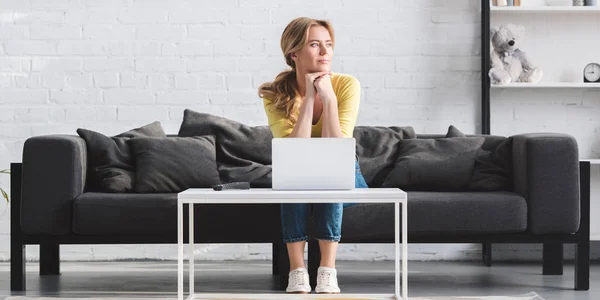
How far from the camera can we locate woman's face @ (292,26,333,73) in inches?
117

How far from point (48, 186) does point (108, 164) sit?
12.6 inches

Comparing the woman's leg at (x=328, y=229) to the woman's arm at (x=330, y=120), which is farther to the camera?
the woman's arm at (x=330, y=120)

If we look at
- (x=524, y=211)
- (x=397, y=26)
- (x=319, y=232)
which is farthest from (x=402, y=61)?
(x=319, y=232)

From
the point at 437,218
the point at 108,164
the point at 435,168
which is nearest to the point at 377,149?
the point at 435,168

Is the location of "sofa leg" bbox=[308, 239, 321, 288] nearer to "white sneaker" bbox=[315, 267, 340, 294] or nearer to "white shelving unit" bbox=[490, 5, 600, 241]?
"white sneaker" bbox=[315, 267, 340, 294]

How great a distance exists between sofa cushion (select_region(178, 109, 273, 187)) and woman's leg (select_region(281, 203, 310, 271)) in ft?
2.91

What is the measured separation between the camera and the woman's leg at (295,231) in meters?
2.88

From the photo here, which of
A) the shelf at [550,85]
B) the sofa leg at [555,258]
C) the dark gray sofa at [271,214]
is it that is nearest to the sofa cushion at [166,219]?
the dark gray sofa at [271,214]

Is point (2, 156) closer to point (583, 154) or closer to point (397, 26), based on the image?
point (397, 26)

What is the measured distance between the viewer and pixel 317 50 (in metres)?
2.98

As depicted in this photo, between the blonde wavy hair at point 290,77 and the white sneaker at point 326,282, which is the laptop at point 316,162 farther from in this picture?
the blonde wavy hair at point 290,77

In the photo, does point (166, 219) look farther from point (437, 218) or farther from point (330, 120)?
point (437, 218)

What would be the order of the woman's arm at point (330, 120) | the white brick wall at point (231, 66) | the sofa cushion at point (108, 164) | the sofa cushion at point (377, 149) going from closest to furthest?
1. the woman's arm at point (330, 120)
2. the sofa cushion at point (108, 164)
3. the sofa cushion at point (377, 149)
4. the white brick wall at point (231, 66)

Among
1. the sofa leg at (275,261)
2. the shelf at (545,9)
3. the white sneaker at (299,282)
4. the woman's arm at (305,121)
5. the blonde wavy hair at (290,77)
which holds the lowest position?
the sofa leg at (275,261)
